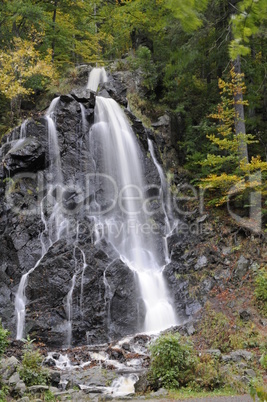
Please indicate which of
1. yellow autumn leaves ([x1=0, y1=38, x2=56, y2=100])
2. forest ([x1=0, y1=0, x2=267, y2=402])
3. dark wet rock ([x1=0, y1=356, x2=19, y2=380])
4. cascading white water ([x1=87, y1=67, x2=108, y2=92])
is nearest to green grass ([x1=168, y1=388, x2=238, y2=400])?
forest ([x1=0, y1=0, x2=267, y2=402])

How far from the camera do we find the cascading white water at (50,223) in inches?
439

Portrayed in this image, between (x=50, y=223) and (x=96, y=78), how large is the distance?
401 inches

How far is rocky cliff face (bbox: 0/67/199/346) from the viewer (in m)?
11.1

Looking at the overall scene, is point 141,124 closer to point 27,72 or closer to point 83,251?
point 27,72

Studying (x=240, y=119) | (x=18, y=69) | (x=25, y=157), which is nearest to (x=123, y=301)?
(x=25, y=157)

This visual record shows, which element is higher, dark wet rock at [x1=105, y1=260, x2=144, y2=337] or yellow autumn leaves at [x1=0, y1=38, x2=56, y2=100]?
yellow autumn leaves at [x1=0, y1=38, x2=56, y2=100]

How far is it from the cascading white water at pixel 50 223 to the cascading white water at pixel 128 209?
1545 millimetres

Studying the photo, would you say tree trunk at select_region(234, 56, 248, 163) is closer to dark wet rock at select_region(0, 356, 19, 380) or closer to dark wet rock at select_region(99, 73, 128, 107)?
dark wet rock at select_region(99, 73, 128, 107)

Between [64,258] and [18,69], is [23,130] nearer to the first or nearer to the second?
[18,69]

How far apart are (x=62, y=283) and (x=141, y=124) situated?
809 centimetres

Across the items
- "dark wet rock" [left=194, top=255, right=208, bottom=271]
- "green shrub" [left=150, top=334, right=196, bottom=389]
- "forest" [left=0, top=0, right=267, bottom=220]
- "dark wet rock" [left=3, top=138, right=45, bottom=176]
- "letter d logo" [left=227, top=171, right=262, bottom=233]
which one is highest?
"forest" [left=0, top=0, right=267, bottom=220]

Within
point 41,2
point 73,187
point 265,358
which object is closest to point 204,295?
point 265,358

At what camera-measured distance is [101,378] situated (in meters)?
8.05

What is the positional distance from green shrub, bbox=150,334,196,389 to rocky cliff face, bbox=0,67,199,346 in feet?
11.8
